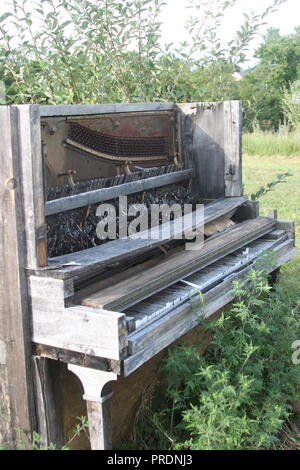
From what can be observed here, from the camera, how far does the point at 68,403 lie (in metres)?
2.47

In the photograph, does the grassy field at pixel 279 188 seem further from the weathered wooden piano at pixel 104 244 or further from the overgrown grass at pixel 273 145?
the weathered wooden piano at pixel 104 244

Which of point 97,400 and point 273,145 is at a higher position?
point 273,145

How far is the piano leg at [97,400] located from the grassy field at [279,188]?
2.10 meters

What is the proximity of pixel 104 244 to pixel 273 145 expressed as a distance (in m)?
12.4

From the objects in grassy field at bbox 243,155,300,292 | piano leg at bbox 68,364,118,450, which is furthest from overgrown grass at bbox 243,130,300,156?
piano leg at bbox 68,364,118,450

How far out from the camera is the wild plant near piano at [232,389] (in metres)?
2.44

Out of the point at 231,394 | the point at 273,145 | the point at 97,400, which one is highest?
the point at 273,145

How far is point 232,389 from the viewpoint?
2.36 m

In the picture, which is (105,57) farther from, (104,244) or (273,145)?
(273,145)

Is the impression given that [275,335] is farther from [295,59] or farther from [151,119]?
[295,59]

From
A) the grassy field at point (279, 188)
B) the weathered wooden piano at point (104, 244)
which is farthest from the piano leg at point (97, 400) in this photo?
the grassy field at point (279, 188)

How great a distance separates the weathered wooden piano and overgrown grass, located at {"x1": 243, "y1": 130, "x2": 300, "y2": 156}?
10.6m

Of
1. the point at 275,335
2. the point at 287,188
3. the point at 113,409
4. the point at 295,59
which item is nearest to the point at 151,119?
the point at 275,335

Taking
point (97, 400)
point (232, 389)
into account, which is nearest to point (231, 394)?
point (232, 389)
